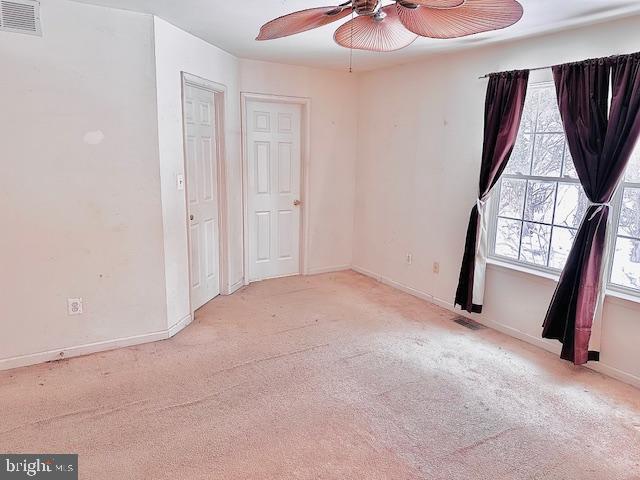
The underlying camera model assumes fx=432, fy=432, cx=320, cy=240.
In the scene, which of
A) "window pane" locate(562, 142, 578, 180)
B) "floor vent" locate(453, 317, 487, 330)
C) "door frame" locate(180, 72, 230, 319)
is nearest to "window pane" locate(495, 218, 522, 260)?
"window pane" locate(562, 142, 578, 180)

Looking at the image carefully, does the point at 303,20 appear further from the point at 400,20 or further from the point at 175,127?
the point at 175,127

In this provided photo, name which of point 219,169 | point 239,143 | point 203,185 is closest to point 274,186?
point 239,143

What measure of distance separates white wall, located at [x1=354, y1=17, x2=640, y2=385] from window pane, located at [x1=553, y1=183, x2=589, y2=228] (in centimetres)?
47

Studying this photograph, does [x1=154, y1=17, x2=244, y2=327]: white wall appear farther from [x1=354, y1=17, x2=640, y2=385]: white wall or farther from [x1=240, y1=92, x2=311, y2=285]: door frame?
[x1=354, y1=17, x2=640, y2=385]: white wall

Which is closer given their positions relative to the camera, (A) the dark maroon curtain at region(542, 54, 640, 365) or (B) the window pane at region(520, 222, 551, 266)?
(A) the dark maroon curtain at region(542, 54, 640, 365)

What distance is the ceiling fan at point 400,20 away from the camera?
1.57 m

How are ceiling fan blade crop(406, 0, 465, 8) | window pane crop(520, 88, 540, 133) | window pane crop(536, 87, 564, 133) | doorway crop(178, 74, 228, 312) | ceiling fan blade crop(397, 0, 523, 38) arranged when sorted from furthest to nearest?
→ 1. doorway crop(178, 74, 228, 312)
2. window pane crop(520, 88, 540, 133)
3. window pane crop(536, 87, 564, 133)
4. ceiling fan blade crop(397, 0, 523, 38)
5. ceiling fan blade crop(406, 0, 465, 8)

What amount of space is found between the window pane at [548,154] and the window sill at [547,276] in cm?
75

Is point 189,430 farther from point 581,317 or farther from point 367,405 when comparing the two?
point 581,317

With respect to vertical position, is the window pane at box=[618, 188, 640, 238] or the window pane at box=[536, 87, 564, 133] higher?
the window pane at box=[536, 87, 564, 133]

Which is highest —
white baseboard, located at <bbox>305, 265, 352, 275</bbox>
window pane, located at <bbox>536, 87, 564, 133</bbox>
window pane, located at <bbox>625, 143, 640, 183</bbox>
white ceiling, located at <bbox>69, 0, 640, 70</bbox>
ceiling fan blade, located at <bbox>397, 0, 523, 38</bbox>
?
white ceiling, located at <bbox>69, 0, 640, 70</bbox>

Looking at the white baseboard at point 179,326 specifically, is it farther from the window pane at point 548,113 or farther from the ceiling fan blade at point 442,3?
the window pane at point 548,113

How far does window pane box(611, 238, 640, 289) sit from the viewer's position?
2.86 m

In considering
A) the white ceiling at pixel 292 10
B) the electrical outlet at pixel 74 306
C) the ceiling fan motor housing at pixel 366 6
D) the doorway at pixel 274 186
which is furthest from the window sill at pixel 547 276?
the electrical outlet at pixel 74 306
